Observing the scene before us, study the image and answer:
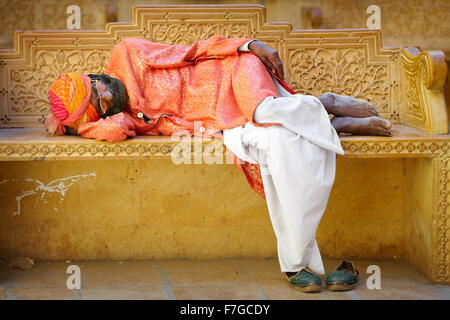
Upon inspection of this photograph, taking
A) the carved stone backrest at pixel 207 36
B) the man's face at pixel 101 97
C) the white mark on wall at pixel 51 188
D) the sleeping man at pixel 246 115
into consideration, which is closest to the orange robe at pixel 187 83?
the sleeping man at pixel 246 115

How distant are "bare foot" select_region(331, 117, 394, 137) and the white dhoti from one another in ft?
0.79

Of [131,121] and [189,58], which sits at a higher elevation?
[189,58]

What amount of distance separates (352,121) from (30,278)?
2.12 metres

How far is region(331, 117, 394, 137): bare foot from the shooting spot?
4.45m

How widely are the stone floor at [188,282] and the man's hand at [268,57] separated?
1237mm

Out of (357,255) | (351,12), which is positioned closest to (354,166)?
(357,255)

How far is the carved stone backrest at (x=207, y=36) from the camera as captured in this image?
503cm

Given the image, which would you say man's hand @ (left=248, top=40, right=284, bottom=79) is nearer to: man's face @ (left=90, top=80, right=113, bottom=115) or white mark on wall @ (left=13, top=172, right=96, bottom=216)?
man's face @ (left=90, top=80, right=113, bottom=115)

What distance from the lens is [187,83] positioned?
4.79 m

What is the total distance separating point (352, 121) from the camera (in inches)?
178

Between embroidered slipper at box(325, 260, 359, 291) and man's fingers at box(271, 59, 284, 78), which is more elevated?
man's fingers at box(271, 59, 284, 78)

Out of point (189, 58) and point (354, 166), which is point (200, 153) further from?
point (354, 166)

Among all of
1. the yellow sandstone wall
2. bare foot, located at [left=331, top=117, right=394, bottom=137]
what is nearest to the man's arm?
bare foot, located at [left=331, top=117, right=394, bottom=137]

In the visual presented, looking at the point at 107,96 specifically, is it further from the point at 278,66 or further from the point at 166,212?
the point at 278,66
